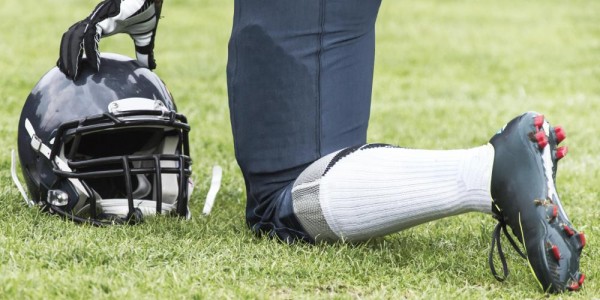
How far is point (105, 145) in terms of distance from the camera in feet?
11.3

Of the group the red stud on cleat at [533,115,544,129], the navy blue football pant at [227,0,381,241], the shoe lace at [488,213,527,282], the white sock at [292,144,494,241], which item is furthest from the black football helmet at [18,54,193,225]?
the red stud on cleat at [533,115,544,129]

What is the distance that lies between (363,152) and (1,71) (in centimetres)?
493

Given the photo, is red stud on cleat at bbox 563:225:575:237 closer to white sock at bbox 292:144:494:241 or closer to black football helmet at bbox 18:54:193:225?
white sock at bbox 292:144:494:241

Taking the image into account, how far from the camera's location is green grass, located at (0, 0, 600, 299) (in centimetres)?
262

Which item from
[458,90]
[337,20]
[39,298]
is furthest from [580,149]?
[39,298]

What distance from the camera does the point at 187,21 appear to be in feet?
34.3

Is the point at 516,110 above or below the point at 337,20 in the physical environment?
below

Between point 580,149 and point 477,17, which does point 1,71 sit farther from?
point 477,17

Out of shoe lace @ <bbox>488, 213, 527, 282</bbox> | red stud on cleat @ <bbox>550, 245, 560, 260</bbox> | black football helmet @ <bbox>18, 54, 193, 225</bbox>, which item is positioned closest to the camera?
red stud on cleat @ <bbox>550, 245, 560, 260</bbox>

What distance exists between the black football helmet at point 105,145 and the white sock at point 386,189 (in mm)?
570

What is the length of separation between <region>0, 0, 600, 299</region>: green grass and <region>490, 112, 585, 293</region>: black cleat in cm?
11

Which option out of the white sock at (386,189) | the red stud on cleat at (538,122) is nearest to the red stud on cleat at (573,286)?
the white sock at (386,189)

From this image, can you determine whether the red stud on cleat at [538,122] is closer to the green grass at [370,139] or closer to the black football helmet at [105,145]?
the green grass at [370,139]

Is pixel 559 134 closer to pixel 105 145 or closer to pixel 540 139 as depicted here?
pixel 540 139
